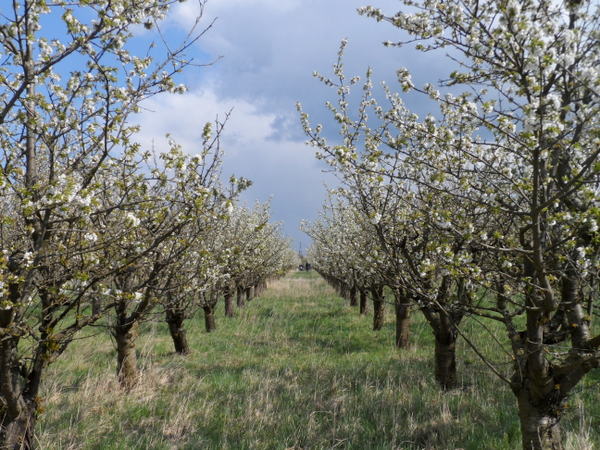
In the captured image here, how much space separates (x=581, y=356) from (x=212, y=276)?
22.2 feet

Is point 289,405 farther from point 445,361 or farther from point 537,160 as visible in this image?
point 537,160

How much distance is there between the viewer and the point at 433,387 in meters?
8.41

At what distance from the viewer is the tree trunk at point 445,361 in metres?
8.24

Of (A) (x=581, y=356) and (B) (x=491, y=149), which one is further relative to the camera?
(B) (x=491, y=149)

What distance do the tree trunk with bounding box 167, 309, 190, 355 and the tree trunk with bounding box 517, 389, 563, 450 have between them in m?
8.28

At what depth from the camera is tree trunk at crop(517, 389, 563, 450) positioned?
4719 millimetres

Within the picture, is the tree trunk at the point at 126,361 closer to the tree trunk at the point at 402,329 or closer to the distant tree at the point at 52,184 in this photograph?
the distant tree at the point at 52,184

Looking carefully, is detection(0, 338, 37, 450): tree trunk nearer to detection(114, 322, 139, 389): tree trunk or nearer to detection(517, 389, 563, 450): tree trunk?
detection(114, 322, 139, 389): tree trunk

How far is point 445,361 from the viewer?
331 inches

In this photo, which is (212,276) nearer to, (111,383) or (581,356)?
(111,383)

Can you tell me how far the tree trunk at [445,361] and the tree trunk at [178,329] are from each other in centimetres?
631

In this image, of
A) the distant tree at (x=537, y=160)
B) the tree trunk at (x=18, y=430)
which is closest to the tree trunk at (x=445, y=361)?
the distant tree at (x=537, y=160)

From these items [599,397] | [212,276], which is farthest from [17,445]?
[599,397]

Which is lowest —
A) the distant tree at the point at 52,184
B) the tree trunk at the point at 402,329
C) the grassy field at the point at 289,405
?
the grassy field at the point at 289,405
